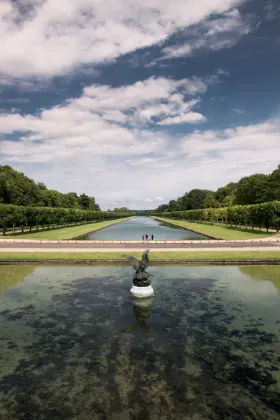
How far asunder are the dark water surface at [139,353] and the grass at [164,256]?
858 centimetres

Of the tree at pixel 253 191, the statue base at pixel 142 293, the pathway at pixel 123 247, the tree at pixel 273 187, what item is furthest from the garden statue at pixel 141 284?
the tree at pixel 253 191

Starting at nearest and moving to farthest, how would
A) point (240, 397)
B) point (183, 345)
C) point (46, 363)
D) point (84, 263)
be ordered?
point (240, 397) < point (46, 363) < point (183, 345) < point (84, 263)

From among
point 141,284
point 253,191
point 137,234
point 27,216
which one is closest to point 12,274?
point 141,284

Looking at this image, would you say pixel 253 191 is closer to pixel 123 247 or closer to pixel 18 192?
pixel 18 192

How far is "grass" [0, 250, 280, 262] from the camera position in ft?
93.1

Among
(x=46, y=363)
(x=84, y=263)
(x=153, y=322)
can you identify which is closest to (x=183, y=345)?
(x=153, y=322)

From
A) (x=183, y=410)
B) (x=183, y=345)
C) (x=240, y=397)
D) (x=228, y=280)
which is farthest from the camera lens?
(x=228, y=280)

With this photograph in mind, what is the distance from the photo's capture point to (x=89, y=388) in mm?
8852

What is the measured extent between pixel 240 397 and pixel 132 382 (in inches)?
119

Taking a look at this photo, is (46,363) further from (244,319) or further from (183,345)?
(244,319)

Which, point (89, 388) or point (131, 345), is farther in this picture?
point (131, 345)

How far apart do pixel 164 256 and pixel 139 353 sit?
1918 cm

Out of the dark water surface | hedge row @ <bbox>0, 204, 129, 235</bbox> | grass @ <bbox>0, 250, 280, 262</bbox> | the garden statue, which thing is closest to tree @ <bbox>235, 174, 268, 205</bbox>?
hedge row @ <bbox>0, 204, 129, 235</bbox>

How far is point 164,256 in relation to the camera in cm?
2994
